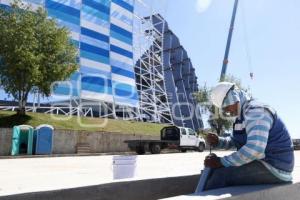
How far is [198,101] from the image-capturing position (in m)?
62.8

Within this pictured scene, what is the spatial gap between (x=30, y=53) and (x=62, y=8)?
600 inches

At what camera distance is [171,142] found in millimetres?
32000

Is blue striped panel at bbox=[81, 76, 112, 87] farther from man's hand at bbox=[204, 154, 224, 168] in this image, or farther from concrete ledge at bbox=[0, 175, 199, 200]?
man's hand at bbox=[204, 154, 224, 168]

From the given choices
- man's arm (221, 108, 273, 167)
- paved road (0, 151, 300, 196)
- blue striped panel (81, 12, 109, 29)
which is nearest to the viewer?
paved road (0, 151, 300, 196)

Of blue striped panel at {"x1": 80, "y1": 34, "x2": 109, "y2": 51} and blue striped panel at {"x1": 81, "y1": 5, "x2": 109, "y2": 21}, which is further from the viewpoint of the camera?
blue striped panel at {"x1": 81, "y1": 5, "x2": 109, "y2": 21}

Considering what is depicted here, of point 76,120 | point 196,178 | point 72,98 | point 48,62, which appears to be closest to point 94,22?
point 72,98

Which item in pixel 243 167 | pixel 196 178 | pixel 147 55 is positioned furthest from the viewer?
pixel 147 55

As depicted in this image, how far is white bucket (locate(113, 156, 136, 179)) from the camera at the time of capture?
5.25 metres

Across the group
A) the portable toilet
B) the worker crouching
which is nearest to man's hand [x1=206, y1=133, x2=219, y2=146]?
the worker crouching

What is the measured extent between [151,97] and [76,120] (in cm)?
3063

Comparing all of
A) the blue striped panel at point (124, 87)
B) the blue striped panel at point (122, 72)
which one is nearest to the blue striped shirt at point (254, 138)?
the blue striped panel at point (124, 87)

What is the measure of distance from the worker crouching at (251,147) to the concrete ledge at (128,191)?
1.36 feet

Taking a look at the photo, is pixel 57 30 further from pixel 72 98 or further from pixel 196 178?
pixel 196 178

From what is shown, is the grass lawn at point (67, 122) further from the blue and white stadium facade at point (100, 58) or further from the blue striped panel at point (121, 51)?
the blue striped panel at point (121, 51)
